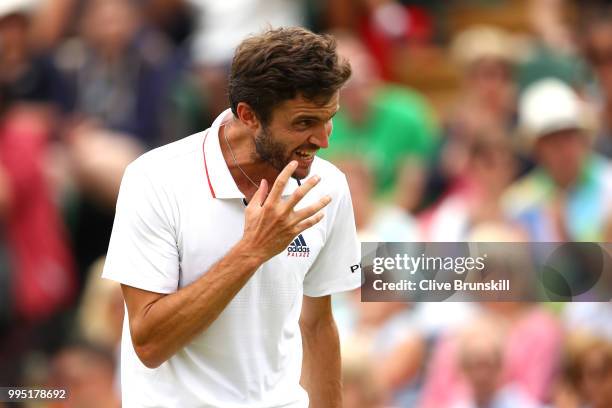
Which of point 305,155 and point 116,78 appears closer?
point 305,155

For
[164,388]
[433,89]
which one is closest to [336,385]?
[164,388]

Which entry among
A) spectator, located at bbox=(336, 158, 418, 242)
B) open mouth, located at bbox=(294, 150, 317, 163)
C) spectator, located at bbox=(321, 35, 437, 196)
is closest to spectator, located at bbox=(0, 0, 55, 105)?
spectator, located at bbox=(321, 35, 437, 196)

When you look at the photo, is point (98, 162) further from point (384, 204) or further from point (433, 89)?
point (433, 89)

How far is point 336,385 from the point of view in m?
2.80

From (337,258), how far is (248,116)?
18.7 inches

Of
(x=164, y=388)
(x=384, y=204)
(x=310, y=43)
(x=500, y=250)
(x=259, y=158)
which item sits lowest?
(x=164, y=388)

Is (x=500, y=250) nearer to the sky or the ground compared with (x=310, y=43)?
nearer to the sky

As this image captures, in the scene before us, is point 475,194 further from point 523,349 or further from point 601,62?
point 601,62

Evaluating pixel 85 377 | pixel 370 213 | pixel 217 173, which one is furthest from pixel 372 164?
pixel 217 173

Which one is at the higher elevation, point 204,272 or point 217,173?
point 217,173

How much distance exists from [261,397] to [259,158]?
545 millimetres

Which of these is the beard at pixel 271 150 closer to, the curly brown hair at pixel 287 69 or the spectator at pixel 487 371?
the curly brown hair at pixel 287 69

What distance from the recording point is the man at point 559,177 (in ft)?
14.7

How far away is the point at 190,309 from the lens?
229 centimetres
